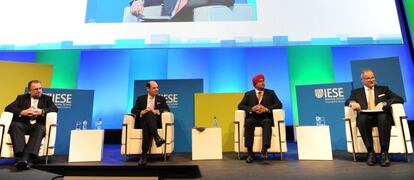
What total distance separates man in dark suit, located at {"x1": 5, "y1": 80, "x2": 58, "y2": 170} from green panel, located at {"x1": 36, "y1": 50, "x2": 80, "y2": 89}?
86.9 inches

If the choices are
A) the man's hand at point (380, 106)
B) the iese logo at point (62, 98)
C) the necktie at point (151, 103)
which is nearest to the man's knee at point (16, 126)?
the iese logo at point (62, 98)

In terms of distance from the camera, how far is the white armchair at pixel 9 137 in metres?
3.16

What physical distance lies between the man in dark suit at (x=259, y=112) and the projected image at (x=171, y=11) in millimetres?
1087

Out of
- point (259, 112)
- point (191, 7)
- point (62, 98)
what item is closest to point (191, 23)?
point (191, 7)

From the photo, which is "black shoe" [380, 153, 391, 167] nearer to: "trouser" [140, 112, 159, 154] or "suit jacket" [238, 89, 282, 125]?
"suit jacket" [238, 89, 282, 125]

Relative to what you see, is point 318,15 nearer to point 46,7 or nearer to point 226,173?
point 226,173

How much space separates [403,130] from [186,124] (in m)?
2.82

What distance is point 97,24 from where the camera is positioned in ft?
13.7

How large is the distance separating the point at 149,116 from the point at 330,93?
273cm

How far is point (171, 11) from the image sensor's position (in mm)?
4258

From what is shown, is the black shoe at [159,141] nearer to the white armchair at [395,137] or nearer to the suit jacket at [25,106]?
the suit jacket at [25,106]

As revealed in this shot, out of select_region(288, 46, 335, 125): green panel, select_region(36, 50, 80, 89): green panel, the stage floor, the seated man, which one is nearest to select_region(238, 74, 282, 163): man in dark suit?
the stage floor

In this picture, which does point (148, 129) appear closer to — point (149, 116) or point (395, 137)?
point (149, 116)

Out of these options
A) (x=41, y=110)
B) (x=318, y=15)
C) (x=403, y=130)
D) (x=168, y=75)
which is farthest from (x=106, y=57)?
(x=403, y=130)
